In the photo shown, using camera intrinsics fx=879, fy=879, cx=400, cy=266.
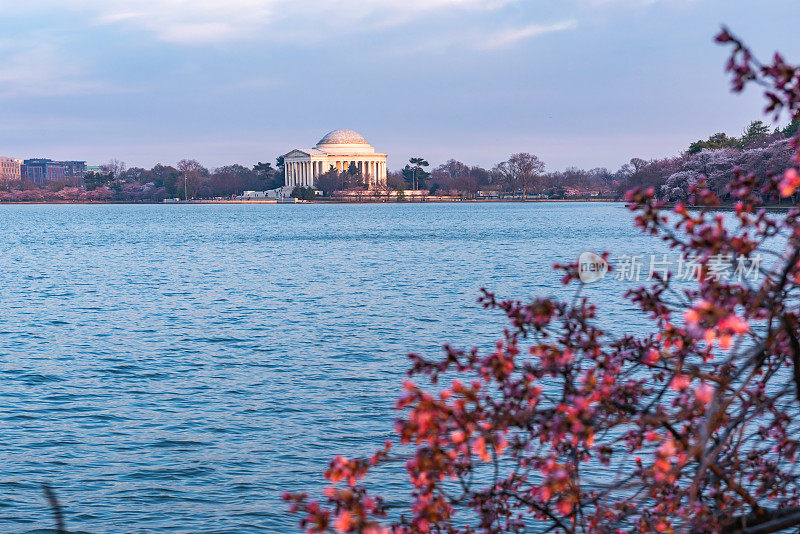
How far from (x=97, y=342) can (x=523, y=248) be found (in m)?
37.2

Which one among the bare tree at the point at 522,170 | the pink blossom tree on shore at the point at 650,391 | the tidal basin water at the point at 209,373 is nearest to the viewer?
the pink blossom tree on shore at the point at 650,391

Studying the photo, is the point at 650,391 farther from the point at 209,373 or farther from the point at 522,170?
the point at 522,170

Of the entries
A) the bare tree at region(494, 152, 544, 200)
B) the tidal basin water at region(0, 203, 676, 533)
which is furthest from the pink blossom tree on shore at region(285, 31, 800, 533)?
the bare tree at region(494, 152, 544, 200)

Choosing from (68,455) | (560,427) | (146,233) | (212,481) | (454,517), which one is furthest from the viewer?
(146,233)

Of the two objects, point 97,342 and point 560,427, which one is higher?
point 560,427

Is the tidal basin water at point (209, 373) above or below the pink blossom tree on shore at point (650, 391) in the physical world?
below

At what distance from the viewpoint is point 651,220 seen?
3.68 meters

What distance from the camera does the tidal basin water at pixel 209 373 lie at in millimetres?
10656

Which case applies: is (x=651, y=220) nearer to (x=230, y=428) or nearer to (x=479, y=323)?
(x=230, y=428)

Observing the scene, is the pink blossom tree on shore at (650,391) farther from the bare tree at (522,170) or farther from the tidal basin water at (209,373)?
the bare tree at (522,170)

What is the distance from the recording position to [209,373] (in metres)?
17.2

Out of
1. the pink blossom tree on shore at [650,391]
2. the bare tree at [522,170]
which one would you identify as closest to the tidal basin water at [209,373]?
the pink blossom tree on shore at [650,391]

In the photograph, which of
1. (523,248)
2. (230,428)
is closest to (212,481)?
(230,428)

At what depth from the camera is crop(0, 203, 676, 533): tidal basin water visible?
10656 mm
